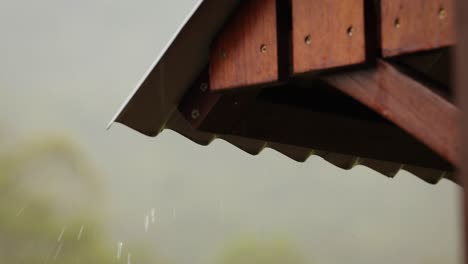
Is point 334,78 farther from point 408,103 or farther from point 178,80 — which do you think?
point 178,80

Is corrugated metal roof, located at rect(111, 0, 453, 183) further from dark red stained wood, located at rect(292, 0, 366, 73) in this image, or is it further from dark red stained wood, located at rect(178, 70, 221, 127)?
dark red stained wood, located at rect(292, 0, 366, 73)

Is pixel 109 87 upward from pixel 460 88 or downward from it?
downward

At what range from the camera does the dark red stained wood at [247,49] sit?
1.87 meters

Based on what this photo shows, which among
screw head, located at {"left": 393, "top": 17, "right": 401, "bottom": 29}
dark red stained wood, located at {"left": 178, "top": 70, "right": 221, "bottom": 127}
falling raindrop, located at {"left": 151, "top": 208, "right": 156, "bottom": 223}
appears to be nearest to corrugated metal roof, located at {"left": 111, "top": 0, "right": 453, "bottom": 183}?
dark red stained wood, located at {"left": 178, "top": 70, "right": 221, "bottom": 127}

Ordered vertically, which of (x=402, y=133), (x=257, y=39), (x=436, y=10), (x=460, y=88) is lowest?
(x=402, y=133)

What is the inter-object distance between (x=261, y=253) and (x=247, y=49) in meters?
5.09

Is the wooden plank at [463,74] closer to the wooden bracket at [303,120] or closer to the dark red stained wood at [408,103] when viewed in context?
the dark red stained wood at [408,103]

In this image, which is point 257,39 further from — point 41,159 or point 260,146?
point 41,159

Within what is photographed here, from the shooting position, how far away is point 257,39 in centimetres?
191

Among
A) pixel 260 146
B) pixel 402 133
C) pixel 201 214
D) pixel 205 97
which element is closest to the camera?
pixel 205 97

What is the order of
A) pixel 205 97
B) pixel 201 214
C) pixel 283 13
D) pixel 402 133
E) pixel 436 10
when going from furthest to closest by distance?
1. pixel 201 214
2. pixel 402 133
3. pixel 205 97
4. pixel 283 13
5. pixel 436 10

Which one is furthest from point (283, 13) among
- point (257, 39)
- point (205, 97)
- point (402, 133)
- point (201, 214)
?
point (201, 214)

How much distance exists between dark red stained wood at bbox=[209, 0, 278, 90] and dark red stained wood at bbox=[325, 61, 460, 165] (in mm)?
182

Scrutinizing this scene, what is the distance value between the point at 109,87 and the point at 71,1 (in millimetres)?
870
